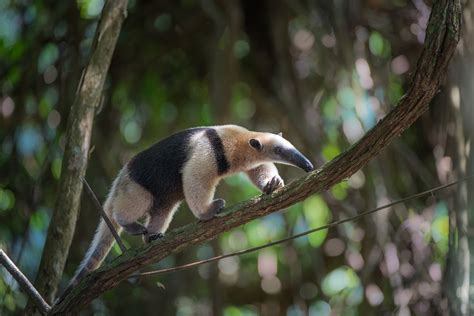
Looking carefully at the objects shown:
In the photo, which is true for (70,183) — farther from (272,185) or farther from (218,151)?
(272,185)

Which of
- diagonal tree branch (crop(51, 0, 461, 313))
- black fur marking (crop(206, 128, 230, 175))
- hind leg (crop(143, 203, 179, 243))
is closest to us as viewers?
diagonal tree branch (crop(51, 0, 461, 313))

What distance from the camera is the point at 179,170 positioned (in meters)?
4.61

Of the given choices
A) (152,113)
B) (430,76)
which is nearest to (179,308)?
(152,113)

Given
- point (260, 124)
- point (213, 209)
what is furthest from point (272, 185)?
point (260, 124)

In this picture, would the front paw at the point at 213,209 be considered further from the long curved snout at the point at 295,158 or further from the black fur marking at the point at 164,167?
the long curved snout at the point at 295,158

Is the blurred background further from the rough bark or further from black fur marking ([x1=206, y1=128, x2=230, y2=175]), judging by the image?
black fur marking ([x1=206, y1=128, x2=230, y2=175])

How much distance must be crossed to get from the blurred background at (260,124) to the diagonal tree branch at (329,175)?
202cm

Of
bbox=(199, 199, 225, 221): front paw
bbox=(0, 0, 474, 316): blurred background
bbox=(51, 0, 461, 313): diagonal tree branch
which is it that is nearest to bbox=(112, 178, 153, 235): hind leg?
bbox=(199, 199, 225, 221): front paw

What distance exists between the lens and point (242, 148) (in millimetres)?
4699

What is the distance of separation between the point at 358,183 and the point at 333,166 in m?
3.19

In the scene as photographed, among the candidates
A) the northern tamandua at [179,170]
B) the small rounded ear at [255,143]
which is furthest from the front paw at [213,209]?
the small rounded ear at [255,143]

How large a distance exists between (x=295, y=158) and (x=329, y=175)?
108 centimetres

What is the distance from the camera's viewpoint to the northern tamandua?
4516 millimetres

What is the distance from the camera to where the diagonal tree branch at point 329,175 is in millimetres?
3148
